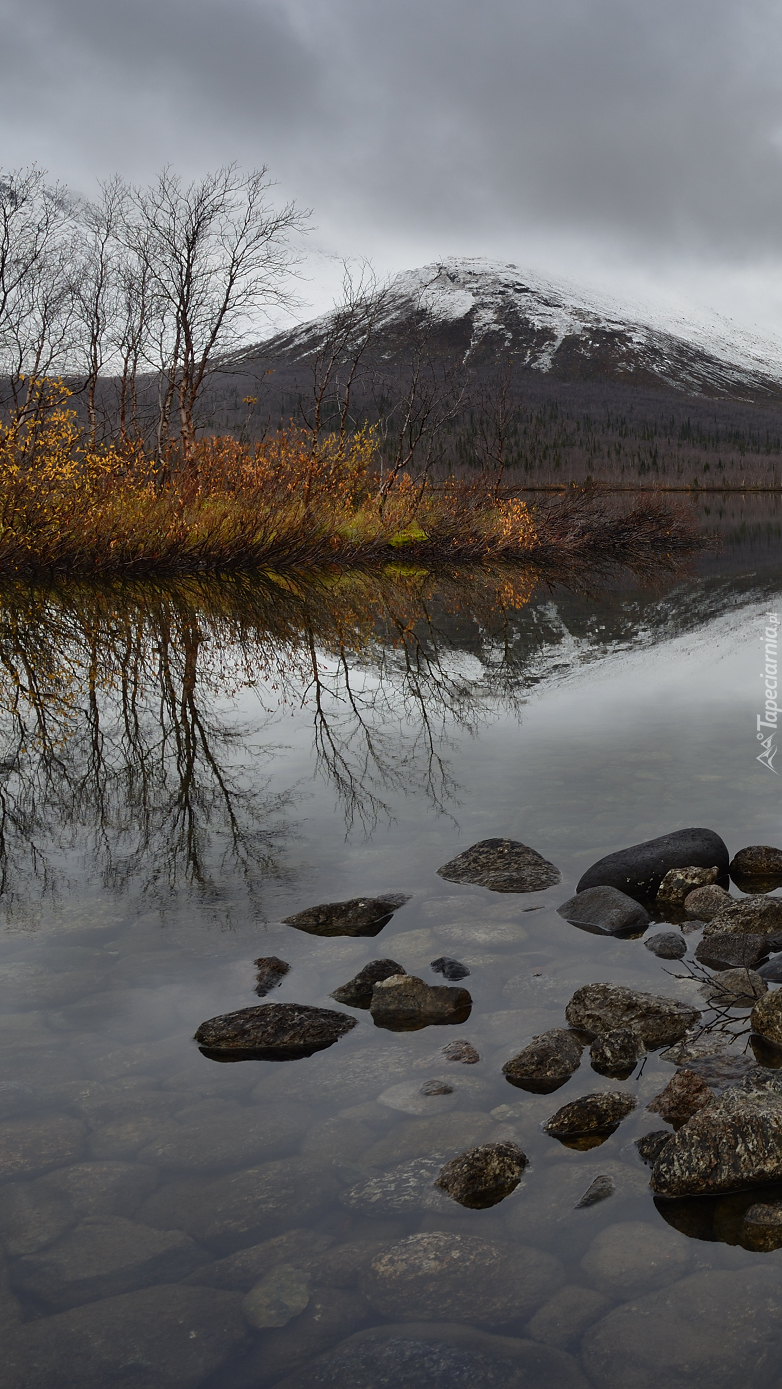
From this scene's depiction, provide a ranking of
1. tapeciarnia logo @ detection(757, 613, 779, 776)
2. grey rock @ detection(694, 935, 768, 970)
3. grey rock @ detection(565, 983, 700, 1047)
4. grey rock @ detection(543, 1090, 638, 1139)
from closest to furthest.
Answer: grey rock @ detection(543, 1090, 638, 1139), grey rock @ detection(565, 983, 700, 1047), grey rock @ detection(694, 935, 768, 970), tapeciarnia logo @ detection(757, 613, 779, 776)

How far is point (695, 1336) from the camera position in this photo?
2092 mm

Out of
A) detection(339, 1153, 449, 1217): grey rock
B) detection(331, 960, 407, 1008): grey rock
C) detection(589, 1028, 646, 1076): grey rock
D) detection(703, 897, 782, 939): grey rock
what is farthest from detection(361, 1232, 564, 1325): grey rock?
detection(703, 897, 782, 939): grey rock

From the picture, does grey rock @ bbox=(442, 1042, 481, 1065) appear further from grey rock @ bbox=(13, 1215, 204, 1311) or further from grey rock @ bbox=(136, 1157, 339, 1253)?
grey rock @ bbox=(13, 1215, 204, 1311)

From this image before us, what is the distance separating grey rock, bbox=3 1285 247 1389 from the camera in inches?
78.4

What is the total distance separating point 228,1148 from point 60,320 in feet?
101


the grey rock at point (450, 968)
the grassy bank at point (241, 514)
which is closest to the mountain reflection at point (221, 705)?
the grey rock at point (450, 968)

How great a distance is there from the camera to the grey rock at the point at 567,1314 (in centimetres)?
210

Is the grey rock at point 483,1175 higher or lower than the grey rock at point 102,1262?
higher

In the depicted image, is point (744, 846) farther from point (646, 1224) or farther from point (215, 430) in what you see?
point (215, 430)

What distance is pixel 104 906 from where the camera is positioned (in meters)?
4.23

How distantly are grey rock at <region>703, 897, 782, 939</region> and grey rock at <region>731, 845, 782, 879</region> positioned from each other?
60cm

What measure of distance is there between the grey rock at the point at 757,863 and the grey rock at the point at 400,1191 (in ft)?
8.78

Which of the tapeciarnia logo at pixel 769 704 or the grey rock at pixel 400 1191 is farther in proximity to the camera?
the tapeciarnia logo at pixel 769 704

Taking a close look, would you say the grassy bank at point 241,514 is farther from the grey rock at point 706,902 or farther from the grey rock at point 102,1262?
the grey rock at point 102,1262
